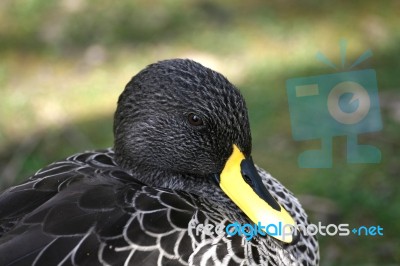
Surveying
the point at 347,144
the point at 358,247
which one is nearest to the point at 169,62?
the point at 358,247

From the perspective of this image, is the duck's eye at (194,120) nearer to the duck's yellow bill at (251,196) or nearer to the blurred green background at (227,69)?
the duck's yellow bill at (251,196)

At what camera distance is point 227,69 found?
14.5 ft

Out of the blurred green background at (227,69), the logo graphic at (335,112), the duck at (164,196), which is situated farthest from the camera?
the blurred green background at (227,69)

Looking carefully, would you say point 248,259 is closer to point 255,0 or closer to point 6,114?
point 6,114

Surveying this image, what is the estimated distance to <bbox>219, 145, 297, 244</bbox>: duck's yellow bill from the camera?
78.8 inches

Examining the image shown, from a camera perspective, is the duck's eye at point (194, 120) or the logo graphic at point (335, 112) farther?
the logo graphic at point (335, 112)

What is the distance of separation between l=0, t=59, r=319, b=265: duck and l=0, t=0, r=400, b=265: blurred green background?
109cm

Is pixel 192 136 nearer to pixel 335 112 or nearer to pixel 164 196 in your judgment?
pixel 164 196

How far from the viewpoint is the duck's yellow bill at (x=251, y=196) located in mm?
2002

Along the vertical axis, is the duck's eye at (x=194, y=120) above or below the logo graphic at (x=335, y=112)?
above

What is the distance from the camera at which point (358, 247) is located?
302 cm

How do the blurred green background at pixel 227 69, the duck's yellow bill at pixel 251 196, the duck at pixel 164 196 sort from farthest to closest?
the blurred green background at pixel 227 69 → the duck's yellow bill at pixel 251 196 → the duck at pixel 164 196

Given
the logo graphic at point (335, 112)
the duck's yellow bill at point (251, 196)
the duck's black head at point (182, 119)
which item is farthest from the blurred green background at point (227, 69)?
the duck's black head at point (182, 119)

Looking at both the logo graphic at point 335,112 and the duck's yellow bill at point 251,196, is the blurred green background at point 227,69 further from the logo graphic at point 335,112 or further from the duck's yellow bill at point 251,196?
the duck's yellow bill at point 251,196
